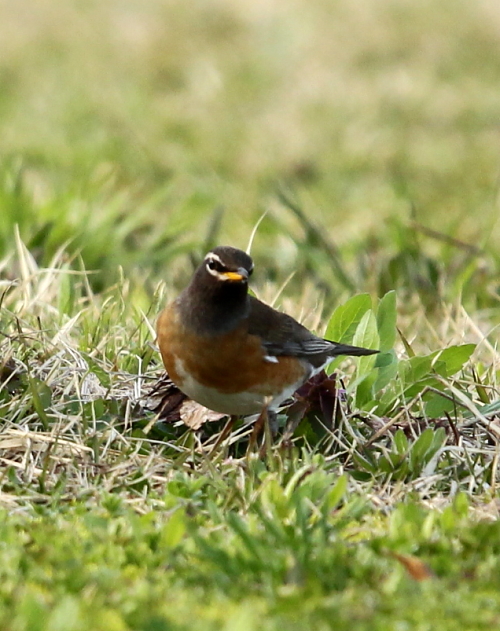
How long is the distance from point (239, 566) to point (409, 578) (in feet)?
1.85

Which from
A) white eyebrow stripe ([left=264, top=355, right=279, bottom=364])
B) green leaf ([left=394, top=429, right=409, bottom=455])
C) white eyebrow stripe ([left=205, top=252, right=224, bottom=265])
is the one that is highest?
white eyebrow stripe ([left=205, top=252, right=224, bottom=265])

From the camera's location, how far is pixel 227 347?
4.92m

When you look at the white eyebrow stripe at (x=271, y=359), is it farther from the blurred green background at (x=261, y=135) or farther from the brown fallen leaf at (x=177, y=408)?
the blurred green background at (x=261, y=135)

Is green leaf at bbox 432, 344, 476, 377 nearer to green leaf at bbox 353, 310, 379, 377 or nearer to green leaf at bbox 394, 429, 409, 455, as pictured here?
green leaf at bbox 353, 310, 379, 377

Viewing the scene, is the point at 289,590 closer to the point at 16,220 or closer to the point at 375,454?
the point at 375,454

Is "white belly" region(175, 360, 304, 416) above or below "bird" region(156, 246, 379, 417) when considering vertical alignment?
below

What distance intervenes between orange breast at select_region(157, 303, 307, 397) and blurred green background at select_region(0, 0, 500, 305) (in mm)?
3100

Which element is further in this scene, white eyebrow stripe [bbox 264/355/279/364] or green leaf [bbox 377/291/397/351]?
green leaf [bbox 377/291/397/351]

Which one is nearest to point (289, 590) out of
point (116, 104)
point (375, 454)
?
point (375, 454)

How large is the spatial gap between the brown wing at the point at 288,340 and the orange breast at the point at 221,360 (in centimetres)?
8

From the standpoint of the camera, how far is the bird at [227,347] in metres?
4.82

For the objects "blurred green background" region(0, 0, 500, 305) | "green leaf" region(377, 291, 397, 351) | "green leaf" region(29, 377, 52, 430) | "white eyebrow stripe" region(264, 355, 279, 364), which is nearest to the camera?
"green leaf" region(29, 377, 52, 430)

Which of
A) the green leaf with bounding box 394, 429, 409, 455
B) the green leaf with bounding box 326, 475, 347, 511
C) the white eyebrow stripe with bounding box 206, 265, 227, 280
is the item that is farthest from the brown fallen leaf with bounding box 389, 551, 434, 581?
the white eyebrow stripe with bounding box 206, 265, 227, 280

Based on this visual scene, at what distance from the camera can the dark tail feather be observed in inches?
205
